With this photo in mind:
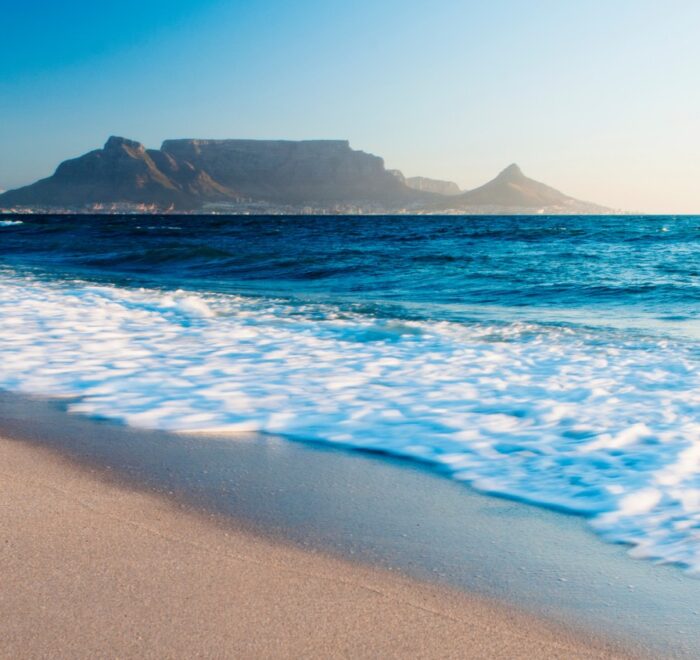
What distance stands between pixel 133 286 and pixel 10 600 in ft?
38.9

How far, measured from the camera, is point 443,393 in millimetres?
4547

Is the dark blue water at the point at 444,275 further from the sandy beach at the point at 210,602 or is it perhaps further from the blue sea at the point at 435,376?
the sandy beach at the point at 210,602

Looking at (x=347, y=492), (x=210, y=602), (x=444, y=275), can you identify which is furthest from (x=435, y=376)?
(x=444, y=275)

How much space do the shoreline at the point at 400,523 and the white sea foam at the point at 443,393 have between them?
0.18 meters

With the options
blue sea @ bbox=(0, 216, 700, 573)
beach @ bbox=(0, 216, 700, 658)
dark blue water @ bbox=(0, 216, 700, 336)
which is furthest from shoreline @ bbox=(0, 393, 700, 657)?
dark blue water @ bbox=(0, 216, 700, 336)

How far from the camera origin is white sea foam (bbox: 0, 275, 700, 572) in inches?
117

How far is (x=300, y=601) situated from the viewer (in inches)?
74.7

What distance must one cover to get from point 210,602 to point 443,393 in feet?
9.50

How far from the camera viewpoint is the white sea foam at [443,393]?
2.96m

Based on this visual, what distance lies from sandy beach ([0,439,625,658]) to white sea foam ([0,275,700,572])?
0.89 metres

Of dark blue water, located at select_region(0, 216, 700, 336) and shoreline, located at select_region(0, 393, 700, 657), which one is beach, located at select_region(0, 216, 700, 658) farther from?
dark blue water, located at select_region(0, 216, 700, 336)

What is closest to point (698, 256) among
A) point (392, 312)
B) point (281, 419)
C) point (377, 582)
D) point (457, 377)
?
point (392, 312)

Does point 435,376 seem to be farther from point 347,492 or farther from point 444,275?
point 444,275

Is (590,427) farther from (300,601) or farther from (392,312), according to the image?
(392,312)
